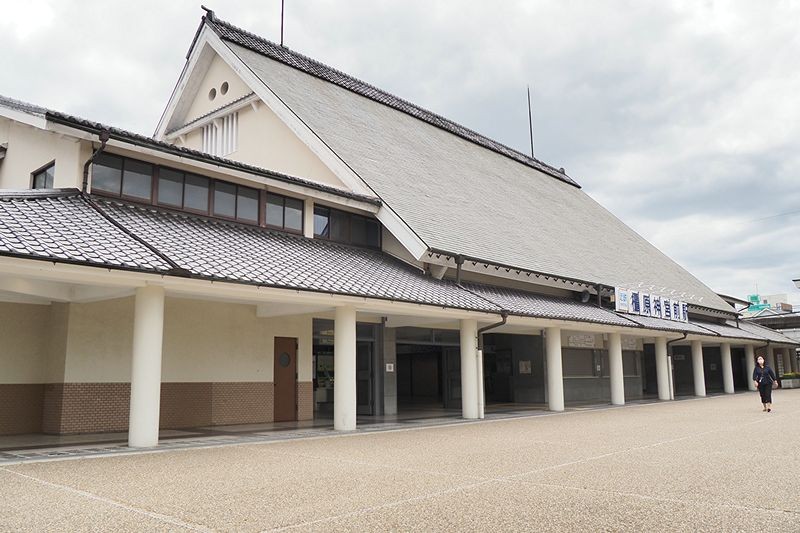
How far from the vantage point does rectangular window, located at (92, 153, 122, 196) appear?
1205 cm

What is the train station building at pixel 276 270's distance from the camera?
10672mm

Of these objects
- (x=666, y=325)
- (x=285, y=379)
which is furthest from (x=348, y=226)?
(x=666, y=325)

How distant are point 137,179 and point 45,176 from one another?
Result: 212cm

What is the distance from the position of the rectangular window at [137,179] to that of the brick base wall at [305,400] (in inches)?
228

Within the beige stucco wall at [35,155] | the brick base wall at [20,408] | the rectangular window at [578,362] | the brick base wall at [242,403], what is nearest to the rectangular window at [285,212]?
the brick base wall at [242,403]

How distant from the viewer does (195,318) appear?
13.8 meters

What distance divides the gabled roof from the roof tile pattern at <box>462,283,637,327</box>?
2.72 feet

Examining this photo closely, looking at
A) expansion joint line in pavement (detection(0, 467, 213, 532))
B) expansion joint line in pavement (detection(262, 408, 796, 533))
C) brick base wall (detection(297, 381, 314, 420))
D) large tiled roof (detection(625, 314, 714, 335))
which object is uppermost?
large tiled roof (detection(625, 314, 714, 335))

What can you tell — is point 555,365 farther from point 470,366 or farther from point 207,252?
point 207,252

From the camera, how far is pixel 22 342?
40.2ft

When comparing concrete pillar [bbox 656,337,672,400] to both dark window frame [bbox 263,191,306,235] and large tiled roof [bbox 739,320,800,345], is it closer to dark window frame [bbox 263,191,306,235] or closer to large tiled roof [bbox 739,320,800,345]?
large tiled roof [bbox 739,320,800,345]

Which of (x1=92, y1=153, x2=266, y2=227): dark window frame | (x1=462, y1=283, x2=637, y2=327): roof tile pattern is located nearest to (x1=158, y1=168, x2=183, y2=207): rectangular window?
(x1=92, y1=153, x2=266, y2=227): dark window frame

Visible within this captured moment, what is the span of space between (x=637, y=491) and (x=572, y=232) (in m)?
20.0

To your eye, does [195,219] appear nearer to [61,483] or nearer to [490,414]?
[61,483]
